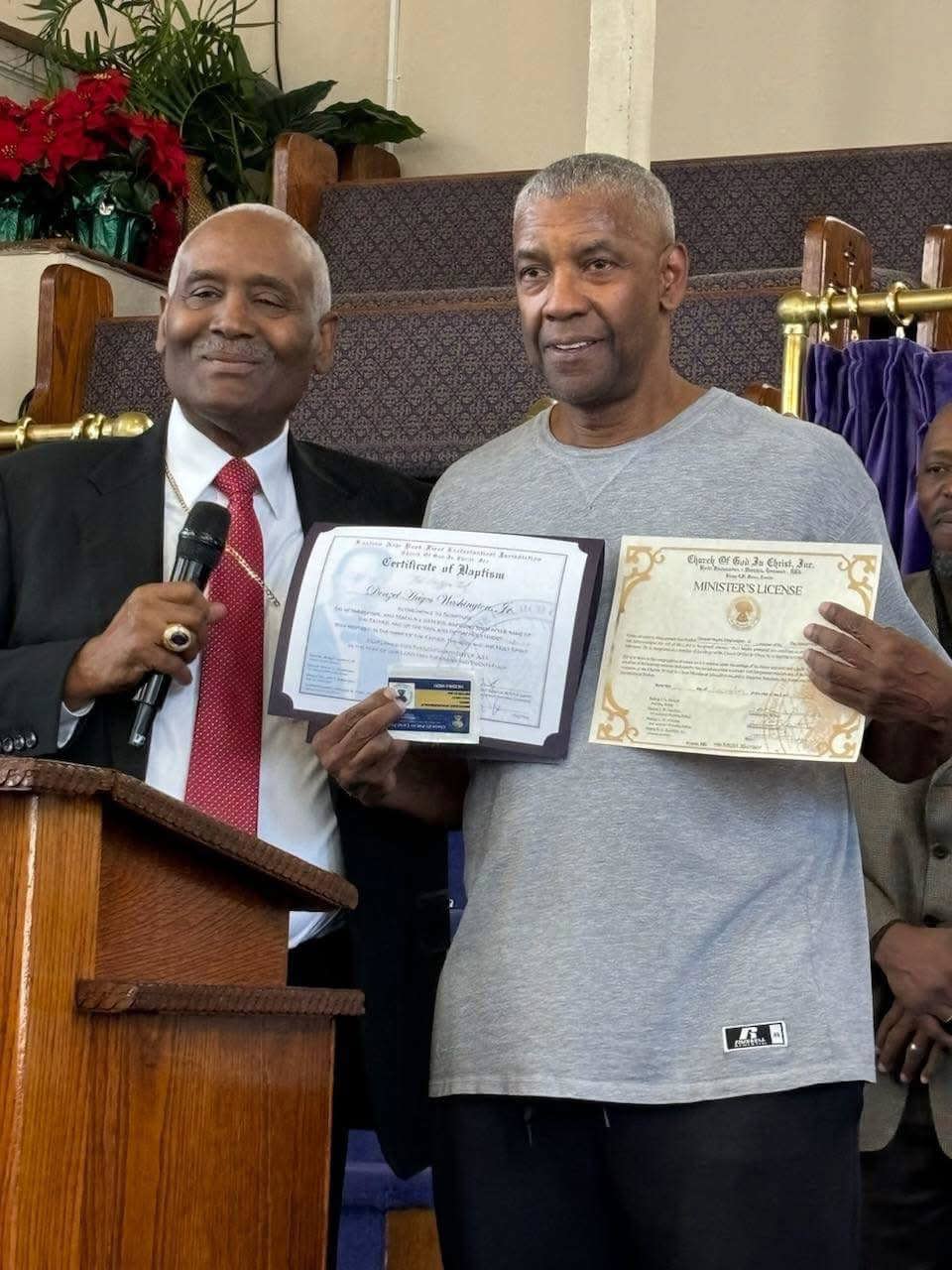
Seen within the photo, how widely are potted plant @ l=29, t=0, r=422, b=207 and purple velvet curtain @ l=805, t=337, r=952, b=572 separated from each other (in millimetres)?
3003

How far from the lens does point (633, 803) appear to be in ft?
5.87

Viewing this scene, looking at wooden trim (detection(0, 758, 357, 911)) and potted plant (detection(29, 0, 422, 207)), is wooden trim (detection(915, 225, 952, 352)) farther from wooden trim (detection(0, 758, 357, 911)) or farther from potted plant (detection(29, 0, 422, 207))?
potted plant (detection(29, 0, 422, 207))

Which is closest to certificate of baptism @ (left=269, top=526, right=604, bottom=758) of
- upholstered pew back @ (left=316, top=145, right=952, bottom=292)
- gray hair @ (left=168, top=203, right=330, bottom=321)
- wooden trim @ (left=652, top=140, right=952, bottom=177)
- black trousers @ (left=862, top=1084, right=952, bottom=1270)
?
gray hair @ (left=168, top=203, right=330, bottom=321)

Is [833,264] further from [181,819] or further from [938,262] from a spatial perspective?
[181,819]

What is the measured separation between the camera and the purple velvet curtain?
11.4ft

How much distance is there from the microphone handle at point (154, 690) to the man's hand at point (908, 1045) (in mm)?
1198

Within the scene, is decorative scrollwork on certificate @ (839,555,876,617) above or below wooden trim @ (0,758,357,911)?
above

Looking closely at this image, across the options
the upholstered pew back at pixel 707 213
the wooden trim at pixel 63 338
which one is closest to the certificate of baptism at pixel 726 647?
the wooden trim at pixel 63 338

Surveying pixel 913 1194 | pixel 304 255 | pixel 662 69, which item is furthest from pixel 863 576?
pixel 662 69

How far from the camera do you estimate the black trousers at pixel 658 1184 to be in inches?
66.6

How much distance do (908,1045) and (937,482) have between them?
93 cm

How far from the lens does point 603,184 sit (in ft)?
6.40

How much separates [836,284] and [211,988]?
2.54m

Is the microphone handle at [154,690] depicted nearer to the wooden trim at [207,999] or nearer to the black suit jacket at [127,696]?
the black suit jacket at [127,696]
